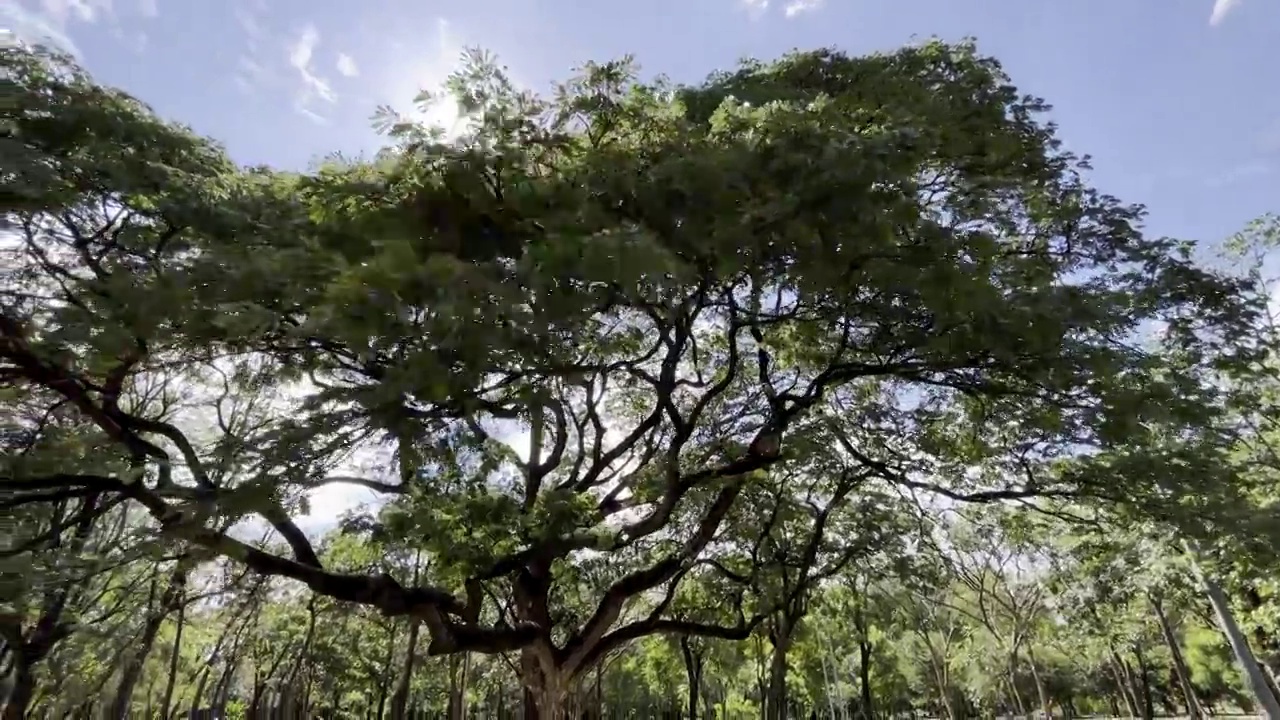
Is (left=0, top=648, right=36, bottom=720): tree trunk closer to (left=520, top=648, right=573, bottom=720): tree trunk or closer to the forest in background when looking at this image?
the forest in background

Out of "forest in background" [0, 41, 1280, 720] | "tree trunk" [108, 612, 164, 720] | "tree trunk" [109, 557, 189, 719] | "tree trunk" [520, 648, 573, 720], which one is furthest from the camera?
"tree trunk" [108, 612, 164, 720]

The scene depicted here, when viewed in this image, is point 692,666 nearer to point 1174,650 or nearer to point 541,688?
point 541,688

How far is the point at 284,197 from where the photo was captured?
5527mm

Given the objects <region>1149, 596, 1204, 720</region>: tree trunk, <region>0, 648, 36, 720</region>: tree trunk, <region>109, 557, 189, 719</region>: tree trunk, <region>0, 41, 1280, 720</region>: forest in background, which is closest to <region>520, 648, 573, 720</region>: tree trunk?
<region>0, 41, 1280, 720</region>: forest in background

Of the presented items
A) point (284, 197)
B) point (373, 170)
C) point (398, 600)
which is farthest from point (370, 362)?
point (398, 600)

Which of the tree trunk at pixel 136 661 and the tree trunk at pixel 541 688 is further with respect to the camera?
the tree trunk at pixel 136 661

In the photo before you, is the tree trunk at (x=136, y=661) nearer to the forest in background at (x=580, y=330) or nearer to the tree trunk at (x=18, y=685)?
the forest in background at (x=580, y=330)

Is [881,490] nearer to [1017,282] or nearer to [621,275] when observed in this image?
[1017,282]

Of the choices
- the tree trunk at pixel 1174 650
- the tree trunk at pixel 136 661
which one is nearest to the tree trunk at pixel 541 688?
the tree trunk at pixel 136 661

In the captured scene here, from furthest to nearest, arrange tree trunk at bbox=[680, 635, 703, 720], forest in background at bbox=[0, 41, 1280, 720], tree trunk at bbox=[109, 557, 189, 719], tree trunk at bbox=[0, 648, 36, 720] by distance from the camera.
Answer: tree trunk at bbox=[680, 635, 703, 720] < tree trunk at bbox=[109, 557, 189, 719] < tree trunk at bbox=[0, 648, 36, 720] < forest in background at bbox=[0, 41, 1280, 720]

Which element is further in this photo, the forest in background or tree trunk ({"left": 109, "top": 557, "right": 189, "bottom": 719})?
tree trunk ({"left": 109, "top": 557, "right": 189, "bottom": 719})

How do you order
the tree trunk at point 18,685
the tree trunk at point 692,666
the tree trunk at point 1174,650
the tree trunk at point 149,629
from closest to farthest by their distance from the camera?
the tree trunk at point 18,685 → the tree trunk at point 149,629 → the tree trunk at point 692,666 → the tree trunk at point 1174,650

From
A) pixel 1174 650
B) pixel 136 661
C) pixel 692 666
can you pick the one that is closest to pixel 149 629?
pixel 136 661

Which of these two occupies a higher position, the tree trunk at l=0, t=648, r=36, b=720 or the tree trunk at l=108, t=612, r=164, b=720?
the tree trunk at l=108, t=612, r=164, b=720
